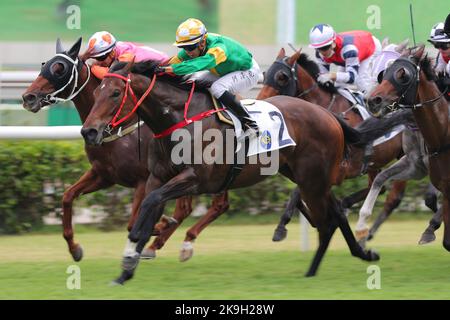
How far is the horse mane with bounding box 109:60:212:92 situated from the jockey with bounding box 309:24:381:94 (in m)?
1.94

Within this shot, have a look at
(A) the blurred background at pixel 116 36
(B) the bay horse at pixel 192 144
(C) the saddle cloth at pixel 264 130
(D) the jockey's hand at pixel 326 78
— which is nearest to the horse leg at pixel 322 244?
(B) the bay horse at pixel 192 144

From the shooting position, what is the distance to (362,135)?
23.3ft

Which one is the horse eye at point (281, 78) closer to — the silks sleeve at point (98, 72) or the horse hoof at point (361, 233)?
the horse hoof at point (361, 233)

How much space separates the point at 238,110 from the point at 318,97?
1.90 m

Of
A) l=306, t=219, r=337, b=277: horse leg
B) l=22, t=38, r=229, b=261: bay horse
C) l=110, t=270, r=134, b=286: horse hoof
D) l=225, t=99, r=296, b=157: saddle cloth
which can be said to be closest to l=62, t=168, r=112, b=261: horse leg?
l=22, t=38, r=229, b=261: bay horse

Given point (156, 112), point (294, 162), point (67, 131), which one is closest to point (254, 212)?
point (67, 131)

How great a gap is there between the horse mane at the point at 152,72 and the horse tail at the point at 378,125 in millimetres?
1326

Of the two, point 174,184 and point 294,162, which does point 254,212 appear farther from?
point 174,184

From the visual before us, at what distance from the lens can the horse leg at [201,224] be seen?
7238 mm

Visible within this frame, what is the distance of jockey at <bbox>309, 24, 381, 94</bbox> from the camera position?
8062mm

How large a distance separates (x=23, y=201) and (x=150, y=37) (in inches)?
150

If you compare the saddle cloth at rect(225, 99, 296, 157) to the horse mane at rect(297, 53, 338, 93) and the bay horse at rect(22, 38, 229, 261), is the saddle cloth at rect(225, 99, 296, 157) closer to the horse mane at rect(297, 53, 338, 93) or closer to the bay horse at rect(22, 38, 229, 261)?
the bay horse at rect(22, 38, 229, 261)

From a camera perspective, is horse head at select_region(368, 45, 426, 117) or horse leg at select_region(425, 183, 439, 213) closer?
horse head at select_region(368, 45, 426, 117)

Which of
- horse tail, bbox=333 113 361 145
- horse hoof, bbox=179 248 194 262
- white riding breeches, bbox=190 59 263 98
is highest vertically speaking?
white riding breeches, bbox=190 59 263 98
